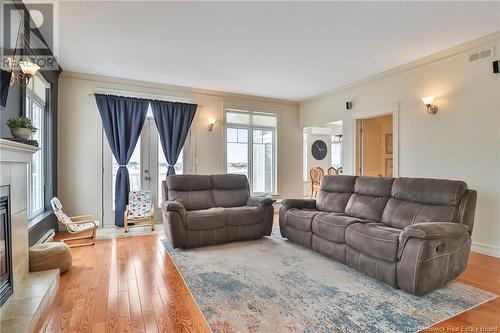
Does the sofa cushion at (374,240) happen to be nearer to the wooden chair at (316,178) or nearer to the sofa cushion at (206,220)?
the sofa cushion at (206,220)

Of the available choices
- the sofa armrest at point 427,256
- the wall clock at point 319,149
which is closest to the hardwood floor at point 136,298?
the sofa armrest at point 427,256

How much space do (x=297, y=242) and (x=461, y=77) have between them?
10.2 feet

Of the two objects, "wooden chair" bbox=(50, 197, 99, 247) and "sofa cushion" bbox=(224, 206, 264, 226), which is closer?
"wooden chair" bbox=(50, 197, 99, 247)

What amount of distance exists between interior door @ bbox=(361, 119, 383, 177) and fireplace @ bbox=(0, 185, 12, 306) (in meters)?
5.19

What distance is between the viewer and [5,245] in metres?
2.12

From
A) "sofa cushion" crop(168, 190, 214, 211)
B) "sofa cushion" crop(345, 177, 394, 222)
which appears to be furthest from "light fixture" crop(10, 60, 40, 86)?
"sofa cushion" crop(345, 177, 394, 222)

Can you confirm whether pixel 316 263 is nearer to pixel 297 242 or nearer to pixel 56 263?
pixel 297 242

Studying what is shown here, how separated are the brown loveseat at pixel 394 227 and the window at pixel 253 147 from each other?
2.35 m

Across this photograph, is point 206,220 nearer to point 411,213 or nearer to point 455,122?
point 411,213

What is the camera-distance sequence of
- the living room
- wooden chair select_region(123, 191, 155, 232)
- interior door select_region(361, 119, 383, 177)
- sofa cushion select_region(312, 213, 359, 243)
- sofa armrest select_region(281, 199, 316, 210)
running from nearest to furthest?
the living room → sofa cushion select_region(312, 213, 359, 243) → sofa armrest select_region(281, 199, 316, 210) → wooden chair select_region(123, 191, 155, 232) → interior door select_region(361, 119, 383, 177)

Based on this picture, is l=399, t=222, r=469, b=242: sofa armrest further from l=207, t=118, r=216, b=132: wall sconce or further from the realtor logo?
l=207, t=118, r=216, b=132: wall sconce

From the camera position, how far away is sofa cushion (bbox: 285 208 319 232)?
3559 millimetres

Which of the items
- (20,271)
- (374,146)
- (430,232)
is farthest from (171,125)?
(430,232)

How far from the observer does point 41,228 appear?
367 centimetres
